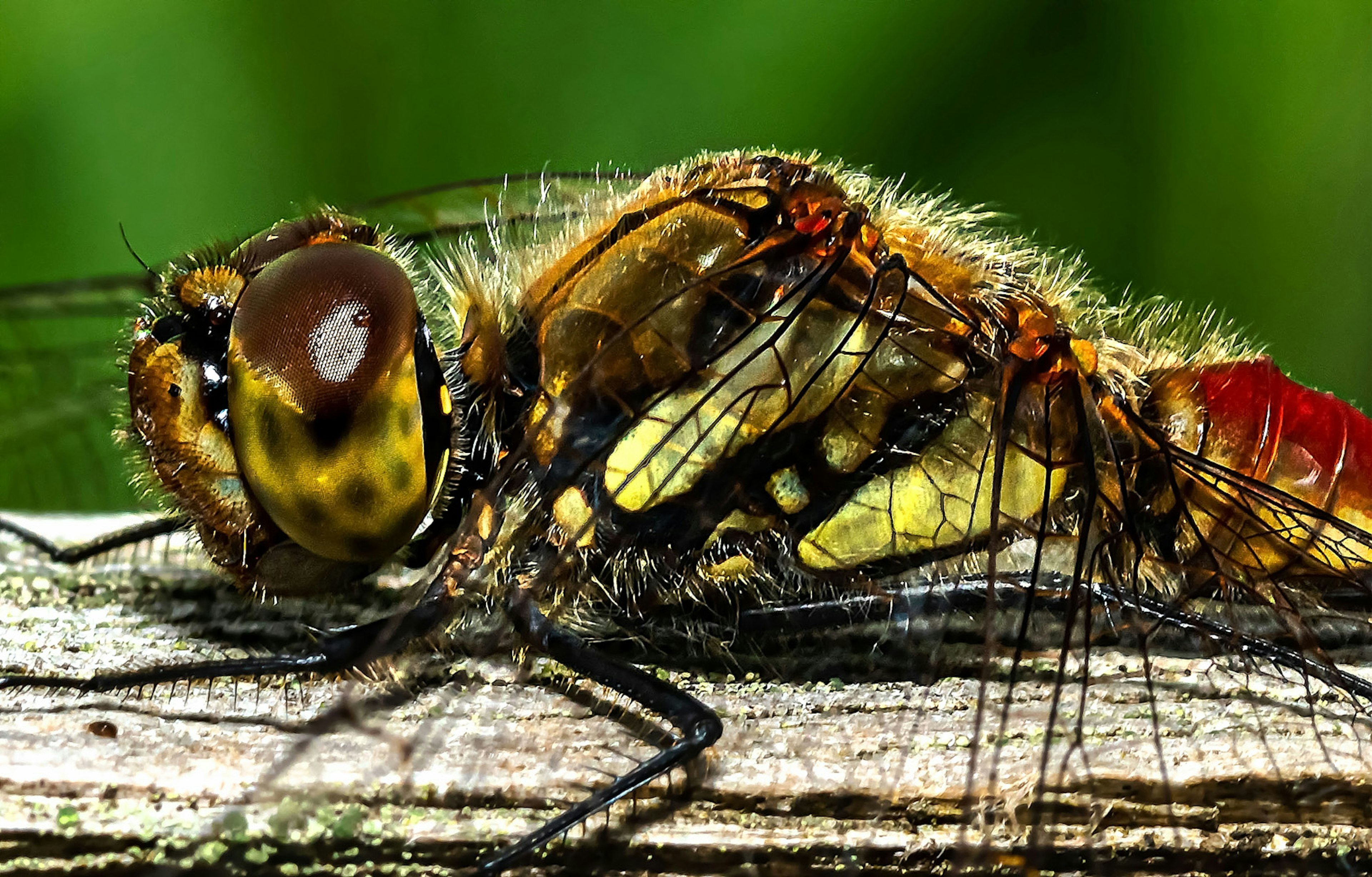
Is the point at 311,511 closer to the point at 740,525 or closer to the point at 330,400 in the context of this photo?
the point at 330,400

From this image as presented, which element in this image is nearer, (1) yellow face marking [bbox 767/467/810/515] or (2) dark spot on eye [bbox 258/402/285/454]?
(2) dark spot on eye [bbox 258/402/285/454]

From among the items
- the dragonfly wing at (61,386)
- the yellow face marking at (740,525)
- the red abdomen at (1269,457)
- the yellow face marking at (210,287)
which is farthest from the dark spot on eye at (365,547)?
the red abdomen at (1269,457)

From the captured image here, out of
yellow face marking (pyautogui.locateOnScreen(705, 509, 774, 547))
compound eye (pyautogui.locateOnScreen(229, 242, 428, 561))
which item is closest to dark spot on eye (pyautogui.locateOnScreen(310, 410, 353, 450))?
compound eye (pyautogui.locateOnScreen(229, 242, 428, 561))

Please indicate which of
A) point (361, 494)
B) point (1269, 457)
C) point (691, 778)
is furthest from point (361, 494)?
point (1269, 457)

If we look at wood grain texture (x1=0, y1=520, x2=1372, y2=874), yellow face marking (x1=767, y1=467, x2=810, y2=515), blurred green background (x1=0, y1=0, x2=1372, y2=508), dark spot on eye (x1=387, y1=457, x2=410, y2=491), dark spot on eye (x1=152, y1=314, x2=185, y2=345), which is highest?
blurred green background (x1=0, y1=0, x2=1372, y2=508)

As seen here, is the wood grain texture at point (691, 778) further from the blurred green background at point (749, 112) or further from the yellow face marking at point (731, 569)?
the blurred green background at point (749, 112)

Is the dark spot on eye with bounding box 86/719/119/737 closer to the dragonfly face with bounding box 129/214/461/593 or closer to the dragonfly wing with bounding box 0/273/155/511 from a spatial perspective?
the dragonfly face with bounding box 129/214/461/593

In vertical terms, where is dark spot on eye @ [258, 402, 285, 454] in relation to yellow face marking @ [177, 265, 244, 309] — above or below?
below
